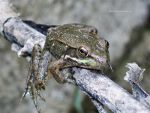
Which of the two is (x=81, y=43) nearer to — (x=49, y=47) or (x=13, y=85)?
(x=49, y=47)

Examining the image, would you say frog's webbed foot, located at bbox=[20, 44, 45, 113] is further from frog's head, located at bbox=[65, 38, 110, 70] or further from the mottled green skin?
frog's head, located at bbox=[65, 38, 110, 70]

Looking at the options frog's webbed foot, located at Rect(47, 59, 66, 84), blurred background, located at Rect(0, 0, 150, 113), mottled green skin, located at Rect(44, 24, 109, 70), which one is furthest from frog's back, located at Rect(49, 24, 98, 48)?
blurred background, located at Rect(0, 0, 150, 113)

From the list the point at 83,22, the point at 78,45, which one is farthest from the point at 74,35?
the point at 83,22

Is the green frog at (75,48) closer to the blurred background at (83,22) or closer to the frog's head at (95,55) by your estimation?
the frog's head at (95,55)

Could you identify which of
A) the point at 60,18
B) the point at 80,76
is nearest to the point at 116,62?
the point at 60,18

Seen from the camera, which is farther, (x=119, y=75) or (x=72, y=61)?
(x=119, y=75)

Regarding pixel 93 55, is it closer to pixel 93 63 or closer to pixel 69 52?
pixel 93 63
